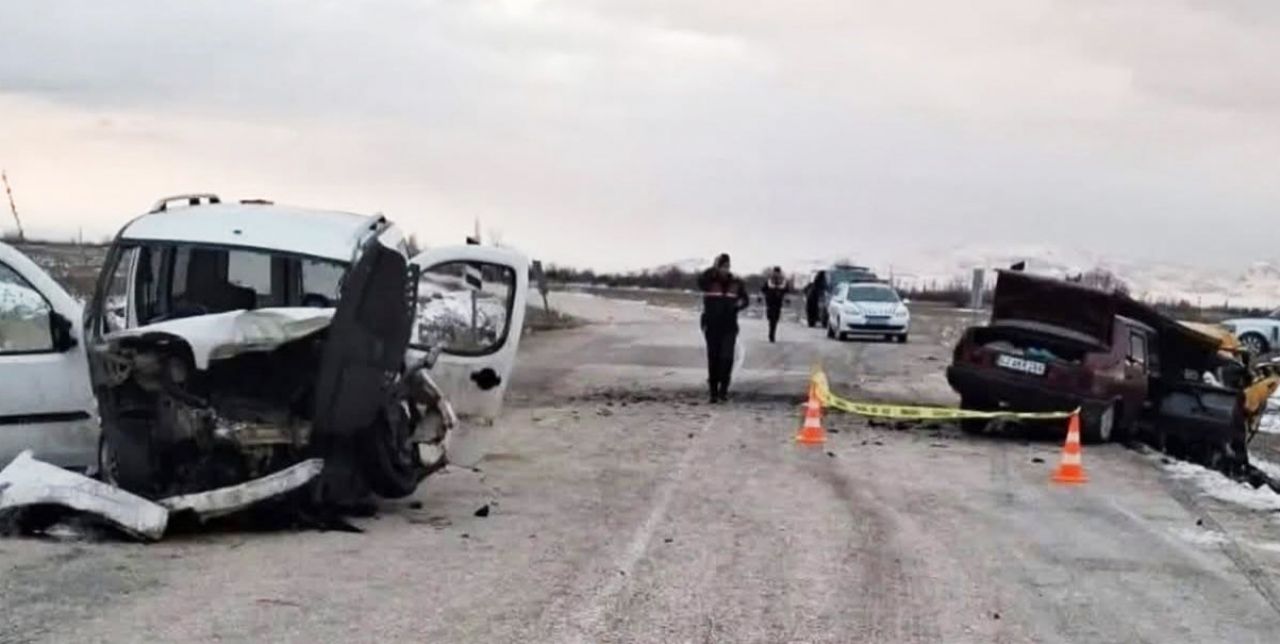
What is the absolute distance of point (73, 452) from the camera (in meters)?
9.95

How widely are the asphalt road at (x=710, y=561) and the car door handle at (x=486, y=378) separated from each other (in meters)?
0.80

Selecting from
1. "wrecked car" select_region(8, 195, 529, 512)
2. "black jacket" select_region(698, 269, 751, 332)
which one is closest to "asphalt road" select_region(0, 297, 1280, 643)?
"wrecked car" select_region(8, 195, 529, 512)

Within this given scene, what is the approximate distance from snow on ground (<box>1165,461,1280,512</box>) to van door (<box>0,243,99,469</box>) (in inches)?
340

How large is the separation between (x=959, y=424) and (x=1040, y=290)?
1820 millimetres

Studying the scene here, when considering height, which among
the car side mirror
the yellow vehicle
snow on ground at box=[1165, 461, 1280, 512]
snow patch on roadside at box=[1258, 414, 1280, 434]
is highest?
the car side mirror

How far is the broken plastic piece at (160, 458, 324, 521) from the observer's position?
9.17m

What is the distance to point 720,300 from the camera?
2028 cm

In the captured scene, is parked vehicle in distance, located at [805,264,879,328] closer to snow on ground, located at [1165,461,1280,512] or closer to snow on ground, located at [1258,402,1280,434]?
snow on ground, located at [1258,402,1280,434]

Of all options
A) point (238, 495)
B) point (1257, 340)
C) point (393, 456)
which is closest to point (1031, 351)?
point (393, 456)

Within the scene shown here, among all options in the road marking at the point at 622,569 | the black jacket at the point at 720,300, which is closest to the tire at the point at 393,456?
the road marking at the point at 622,569

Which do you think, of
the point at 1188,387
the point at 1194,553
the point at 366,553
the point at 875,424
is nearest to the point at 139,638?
the point at 366,553

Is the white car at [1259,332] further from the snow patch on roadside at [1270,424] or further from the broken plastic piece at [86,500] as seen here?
the broken plastic piece at [86,500]

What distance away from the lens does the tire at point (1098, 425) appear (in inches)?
692

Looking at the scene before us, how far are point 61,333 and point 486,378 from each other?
2.74 m
